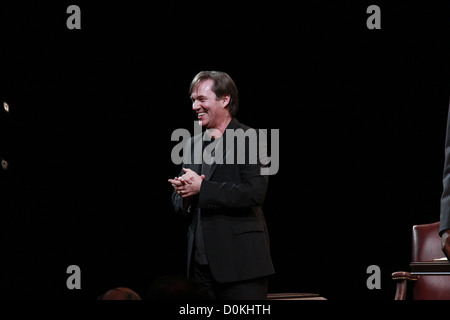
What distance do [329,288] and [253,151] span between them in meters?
2.05

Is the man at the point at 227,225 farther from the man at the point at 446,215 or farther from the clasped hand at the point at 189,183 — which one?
the man at the point at 446,215

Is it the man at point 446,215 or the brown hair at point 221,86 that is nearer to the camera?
the man at point 446,215

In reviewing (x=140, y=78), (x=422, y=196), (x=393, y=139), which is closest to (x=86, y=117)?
(x=140, y=78)

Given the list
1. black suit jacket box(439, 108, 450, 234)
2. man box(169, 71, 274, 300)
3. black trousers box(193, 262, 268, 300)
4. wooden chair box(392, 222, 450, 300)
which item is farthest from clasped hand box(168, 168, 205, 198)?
wooden chair box(392, 222, 450, 300)

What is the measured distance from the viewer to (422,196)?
4191 mm

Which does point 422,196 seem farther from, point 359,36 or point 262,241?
point 262,241

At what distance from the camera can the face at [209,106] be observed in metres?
2.62

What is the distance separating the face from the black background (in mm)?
1486

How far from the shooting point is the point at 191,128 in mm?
4254

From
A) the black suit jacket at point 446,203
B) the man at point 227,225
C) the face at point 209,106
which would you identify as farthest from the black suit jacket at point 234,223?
the black suit jacket at point 446,203

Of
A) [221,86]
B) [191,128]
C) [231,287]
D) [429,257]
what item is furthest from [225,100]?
[429,257]

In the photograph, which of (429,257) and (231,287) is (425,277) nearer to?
(429,257)

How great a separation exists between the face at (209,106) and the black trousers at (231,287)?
618 mm

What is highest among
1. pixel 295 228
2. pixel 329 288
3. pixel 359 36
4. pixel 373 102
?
pixel 359 36
